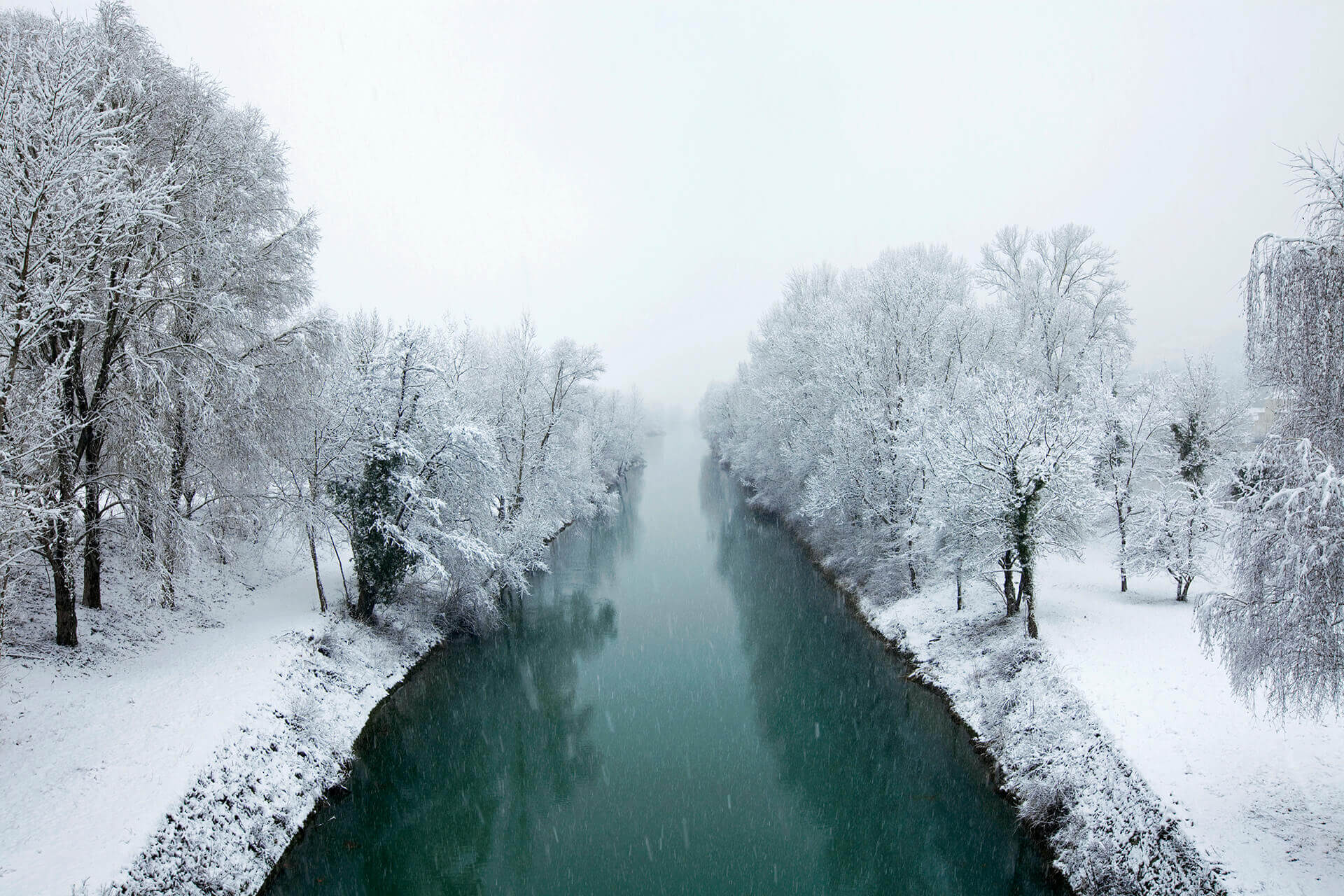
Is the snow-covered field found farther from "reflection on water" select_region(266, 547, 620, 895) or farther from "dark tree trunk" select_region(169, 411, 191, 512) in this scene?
"dark tree trunk" select_region(169, 411, 191, 512)

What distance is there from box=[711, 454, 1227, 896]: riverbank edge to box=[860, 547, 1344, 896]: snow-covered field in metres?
0.03

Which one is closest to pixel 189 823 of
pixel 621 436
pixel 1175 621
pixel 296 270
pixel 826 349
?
pixel 296 270

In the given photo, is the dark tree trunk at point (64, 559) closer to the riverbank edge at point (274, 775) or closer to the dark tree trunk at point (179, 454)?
the dark tree trunk at point (179, 454)

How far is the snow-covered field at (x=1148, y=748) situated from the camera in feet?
27.0

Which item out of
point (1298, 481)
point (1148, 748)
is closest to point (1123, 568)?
point (1148, 748)

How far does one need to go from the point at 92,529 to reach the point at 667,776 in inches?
493

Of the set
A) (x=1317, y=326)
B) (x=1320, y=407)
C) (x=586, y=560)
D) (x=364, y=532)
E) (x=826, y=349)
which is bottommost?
(x=586, y=560)

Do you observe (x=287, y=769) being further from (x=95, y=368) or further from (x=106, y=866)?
(x=95, y=368)

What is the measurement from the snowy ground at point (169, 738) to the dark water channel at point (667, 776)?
1.04 m

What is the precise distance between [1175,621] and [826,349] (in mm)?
16808

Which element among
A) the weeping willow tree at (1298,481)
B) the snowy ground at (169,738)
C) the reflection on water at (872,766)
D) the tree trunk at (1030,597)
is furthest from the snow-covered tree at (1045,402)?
the snowy ground at (169,738)

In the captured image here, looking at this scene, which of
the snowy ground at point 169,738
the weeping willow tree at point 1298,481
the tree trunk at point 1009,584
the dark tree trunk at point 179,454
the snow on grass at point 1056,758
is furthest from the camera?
the tree trunk at point 1009,584

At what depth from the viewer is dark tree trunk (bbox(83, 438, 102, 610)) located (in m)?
11.9

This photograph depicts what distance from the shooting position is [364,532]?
17.5 m
